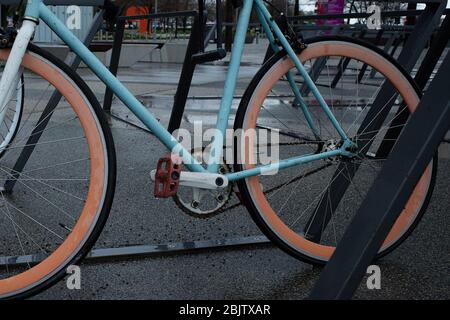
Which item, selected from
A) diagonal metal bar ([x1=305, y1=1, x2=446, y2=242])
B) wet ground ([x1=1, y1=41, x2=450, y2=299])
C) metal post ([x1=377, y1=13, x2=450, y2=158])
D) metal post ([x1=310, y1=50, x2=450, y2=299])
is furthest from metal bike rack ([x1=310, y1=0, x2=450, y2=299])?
metal post ([x1=377, y1=13, x2=450, y2=158])

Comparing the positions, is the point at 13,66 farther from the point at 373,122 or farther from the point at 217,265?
the point at 373,122

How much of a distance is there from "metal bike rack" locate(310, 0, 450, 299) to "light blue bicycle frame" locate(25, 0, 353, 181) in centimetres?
95

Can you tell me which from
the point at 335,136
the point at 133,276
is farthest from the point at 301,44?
the point at 133,276

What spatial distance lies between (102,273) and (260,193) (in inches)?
30.0

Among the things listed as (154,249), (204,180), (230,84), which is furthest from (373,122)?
(154,249)

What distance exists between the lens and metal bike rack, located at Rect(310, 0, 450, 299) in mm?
1689

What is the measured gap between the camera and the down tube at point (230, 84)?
2.68m

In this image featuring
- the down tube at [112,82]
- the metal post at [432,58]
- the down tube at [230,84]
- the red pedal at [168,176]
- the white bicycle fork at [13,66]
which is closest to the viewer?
the white bicycle fork at [13,66]

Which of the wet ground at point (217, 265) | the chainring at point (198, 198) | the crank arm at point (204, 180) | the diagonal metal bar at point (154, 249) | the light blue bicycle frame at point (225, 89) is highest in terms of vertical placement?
the light blue bicycle frame at point (225, 89)

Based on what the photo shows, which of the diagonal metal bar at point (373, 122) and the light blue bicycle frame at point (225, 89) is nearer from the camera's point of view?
the light blue bicycle frame at point (225, 89)

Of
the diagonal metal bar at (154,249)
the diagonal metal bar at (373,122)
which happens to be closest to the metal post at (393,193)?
the diagonal metal bar at (373,122)

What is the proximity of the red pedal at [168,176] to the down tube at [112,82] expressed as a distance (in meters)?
0.05

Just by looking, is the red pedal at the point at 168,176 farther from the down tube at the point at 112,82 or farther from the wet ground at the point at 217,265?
the wet ground at the point at 217,265

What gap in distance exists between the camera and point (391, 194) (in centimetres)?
172
